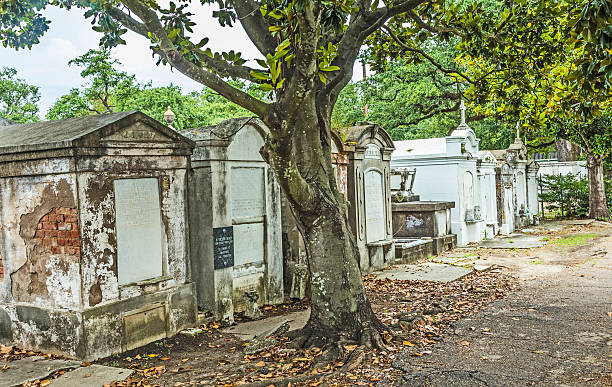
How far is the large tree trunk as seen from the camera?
2259 centimetres

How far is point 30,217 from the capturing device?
6.42 m

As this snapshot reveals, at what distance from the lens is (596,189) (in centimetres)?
2292

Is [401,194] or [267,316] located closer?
[267,316]

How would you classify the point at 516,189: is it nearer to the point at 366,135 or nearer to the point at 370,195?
the point at 370,195

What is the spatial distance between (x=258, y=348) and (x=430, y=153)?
12.0 meters

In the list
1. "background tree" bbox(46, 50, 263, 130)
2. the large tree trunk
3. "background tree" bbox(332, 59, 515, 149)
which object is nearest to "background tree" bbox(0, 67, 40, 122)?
"background tree" bbox(46, 50, 263, 130)

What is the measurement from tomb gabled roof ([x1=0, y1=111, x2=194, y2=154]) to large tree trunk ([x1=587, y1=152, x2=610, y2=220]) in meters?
20.4

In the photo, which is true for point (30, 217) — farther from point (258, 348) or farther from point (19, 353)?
point (258, 348)

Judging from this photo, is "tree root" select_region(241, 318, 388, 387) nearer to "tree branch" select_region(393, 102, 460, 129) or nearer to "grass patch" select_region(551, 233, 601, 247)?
"grass patch" select_region(551, 233, 601, 247)

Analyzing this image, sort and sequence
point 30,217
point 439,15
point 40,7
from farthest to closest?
point 439,15 < point 40,7 < point 30,217

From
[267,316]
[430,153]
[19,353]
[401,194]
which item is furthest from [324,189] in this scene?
[430,153]

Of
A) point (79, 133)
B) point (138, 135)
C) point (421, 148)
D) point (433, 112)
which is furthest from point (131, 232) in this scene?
point (433, 112)

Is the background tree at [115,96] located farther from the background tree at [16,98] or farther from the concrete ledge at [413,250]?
the concrete ledge at [413,250]

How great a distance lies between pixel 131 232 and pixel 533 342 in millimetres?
4854
